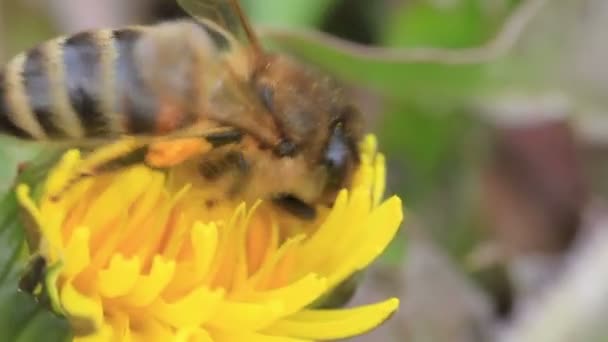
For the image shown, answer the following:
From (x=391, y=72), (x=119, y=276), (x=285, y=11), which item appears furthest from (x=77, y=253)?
(x=285, y=11)

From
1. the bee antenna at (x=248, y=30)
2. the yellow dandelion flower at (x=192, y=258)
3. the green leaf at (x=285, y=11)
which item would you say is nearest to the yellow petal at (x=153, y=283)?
the yellow dandelion flower at (x=192, y=258)

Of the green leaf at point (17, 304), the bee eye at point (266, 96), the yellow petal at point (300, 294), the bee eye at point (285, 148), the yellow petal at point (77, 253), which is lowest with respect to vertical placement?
the green leaf at point (17, 304)

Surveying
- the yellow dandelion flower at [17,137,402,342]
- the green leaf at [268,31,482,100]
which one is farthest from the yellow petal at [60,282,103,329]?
the green leaf at [268,31,482,100]

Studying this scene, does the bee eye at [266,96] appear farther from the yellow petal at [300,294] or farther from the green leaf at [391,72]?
the green leaf at [391,72]

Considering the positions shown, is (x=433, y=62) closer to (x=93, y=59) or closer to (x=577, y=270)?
(x=577, y=270)

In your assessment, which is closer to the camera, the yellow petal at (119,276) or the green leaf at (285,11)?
the yellow petal at (119,276)

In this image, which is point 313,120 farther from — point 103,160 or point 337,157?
point 103,160
